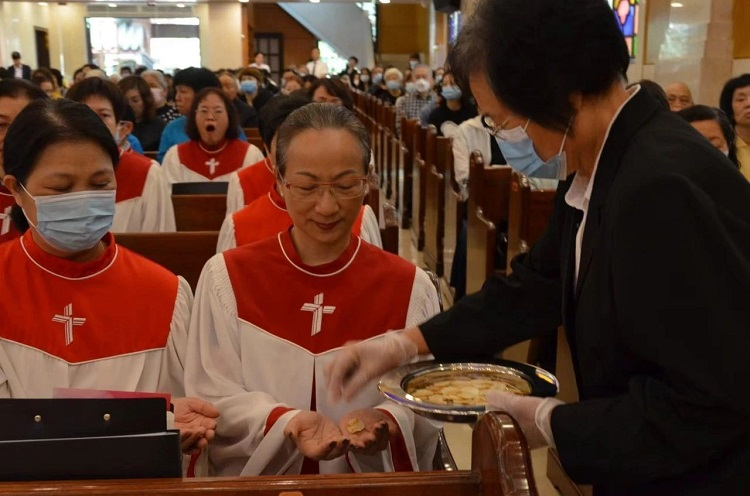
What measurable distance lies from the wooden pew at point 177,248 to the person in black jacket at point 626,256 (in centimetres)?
182

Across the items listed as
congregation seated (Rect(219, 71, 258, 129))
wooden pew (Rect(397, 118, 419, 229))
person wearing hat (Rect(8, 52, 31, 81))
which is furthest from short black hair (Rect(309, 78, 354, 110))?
person wearing hat (Rect(8, 52, 31, 81))

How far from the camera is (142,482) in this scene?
1.26 m

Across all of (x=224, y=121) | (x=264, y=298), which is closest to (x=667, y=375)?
(x=264, y=298)

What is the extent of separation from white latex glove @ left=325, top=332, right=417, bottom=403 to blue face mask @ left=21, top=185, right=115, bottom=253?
29.6 inches

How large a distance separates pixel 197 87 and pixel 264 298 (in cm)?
503

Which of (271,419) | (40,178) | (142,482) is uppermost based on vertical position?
(40,178)

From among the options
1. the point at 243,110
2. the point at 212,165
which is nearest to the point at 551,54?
the point at 212,165

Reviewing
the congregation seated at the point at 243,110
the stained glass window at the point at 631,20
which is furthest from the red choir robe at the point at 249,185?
the stained glass window at the point at 631,20

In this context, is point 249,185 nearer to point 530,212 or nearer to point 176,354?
point 530,212

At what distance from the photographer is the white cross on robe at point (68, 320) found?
2.08 m

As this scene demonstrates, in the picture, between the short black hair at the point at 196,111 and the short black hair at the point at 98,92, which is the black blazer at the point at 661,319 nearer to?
the short black hair at the point at 98,92

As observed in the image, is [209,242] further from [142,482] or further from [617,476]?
[617,476]

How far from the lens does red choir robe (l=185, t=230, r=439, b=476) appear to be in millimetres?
2021

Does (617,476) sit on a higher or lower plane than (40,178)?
lower
